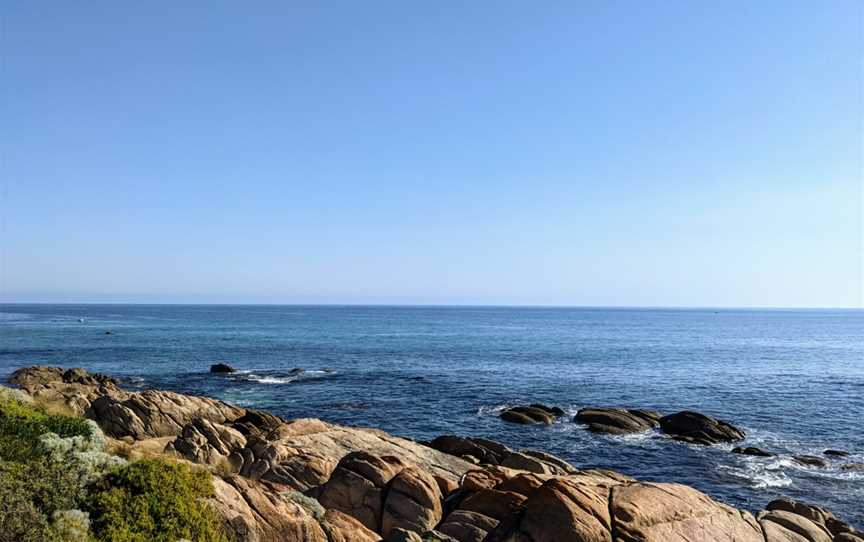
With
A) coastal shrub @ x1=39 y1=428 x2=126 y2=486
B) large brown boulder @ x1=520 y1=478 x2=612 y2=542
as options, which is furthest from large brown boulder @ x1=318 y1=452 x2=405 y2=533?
coastal shrub @ x1=39 y1=428 x2=126 y2=486

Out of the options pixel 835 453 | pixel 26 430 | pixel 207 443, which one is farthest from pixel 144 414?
pixel 835 453

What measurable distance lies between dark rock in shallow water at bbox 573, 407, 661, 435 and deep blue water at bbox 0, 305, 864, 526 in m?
1.35

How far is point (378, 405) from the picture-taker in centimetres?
5031

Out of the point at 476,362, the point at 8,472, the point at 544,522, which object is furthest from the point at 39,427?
the point at 476,362

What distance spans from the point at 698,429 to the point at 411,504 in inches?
1245

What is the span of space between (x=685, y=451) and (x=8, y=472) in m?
37.8

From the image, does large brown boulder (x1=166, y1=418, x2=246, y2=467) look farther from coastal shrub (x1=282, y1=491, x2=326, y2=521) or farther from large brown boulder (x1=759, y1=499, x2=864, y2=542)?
large brown boulder (x1=759, y1=499, x2=864, y2=542)

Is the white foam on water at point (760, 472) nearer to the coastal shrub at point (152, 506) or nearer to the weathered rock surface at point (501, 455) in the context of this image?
the weathered rock surface at point (501, 455)

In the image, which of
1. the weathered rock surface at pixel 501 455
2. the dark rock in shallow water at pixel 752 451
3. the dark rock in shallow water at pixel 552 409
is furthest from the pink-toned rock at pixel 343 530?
the dark rock in shallow water at pixel 552 409

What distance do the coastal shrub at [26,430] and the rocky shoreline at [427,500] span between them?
2279mm

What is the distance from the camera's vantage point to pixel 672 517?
1516 centimetres

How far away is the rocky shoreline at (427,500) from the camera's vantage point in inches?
550

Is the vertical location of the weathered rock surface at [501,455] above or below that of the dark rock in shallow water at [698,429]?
above

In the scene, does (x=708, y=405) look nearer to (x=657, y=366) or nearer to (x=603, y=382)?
(x=603, y=382)
